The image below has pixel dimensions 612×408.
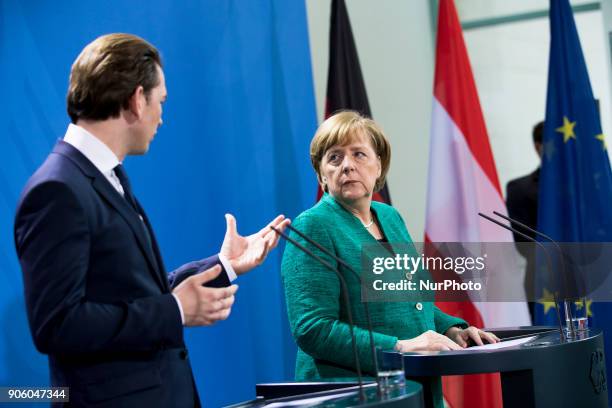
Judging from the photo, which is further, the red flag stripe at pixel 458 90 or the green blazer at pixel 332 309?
the red flag stripe at pixel 458 90

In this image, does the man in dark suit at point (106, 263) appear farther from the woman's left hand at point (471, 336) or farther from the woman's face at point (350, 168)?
the woman's left hand at point (471, 336)

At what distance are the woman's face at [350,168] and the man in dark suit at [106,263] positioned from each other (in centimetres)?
87

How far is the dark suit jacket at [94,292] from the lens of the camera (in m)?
1.59

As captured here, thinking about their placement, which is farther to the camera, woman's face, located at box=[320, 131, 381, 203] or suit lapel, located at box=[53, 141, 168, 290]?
woman's face, located at box=[320, 131, 381, 203]

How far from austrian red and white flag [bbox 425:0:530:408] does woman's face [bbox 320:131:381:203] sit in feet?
5.38

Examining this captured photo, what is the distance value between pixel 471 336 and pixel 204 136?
1219 mm

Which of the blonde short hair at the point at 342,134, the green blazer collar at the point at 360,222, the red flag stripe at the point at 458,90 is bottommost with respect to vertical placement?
the green blazer collar at the point at 360,222

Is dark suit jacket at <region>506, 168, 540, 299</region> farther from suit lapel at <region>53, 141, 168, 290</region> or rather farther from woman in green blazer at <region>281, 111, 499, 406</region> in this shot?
suit lapel at <region>53, 141, 168, 290</region>

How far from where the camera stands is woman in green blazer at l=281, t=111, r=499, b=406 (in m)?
2.36

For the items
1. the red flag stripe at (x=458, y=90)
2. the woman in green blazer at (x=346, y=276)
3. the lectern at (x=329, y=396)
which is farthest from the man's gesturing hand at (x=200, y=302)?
the red flag stripe at (x=458, y=90)

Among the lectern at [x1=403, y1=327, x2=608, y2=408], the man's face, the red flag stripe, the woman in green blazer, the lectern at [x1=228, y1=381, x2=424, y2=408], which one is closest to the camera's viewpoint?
the lectern at [x1=228, y1=381, x2=424, y2=408]

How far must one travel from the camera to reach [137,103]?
180cm

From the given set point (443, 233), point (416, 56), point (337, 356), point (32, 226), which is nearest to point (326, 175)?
point (337, 356)

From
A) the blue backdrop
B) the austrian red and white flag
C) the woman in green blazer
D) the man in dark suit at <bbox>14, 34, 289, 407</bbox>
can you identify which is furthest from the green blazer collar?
the austrian red and white flag
